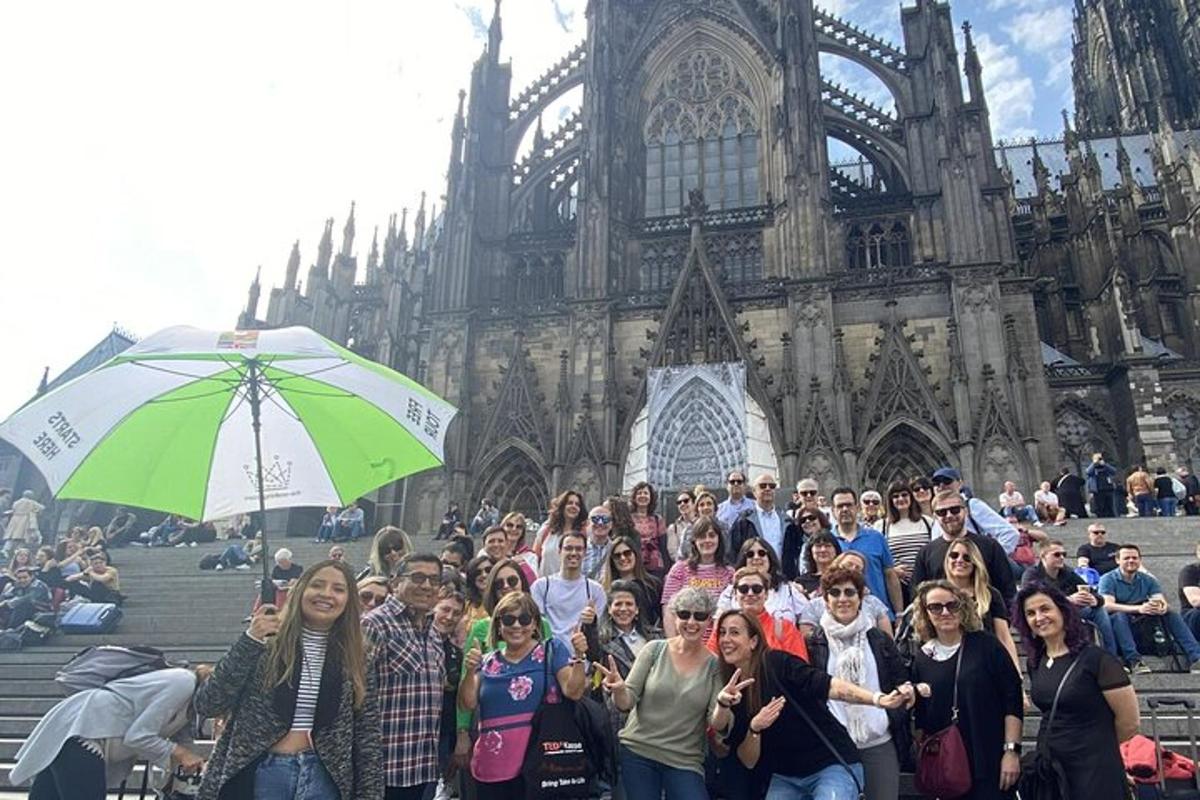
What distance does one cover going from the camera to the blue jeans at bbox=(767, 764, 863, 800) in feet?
11.4

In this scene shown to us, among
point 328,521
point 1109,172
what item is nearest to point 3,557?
point 328,521

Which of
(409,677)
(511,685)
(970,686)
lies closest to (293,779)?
(409,677)

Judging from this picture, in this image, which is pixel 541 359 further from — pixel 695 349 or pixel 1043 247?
pixel 1043 247

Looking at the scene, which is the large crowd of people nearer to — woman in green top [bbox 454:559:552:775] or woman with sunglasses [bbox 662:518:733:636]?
woman in green top [bbox 454:559:552:775]

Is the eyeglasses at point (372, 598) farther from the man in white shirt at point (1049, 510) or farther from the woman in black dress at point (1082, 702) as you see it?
the man in white shirt at point (1049, 510)

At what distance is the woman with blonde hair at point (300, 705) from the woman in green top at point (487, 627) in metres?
0.53

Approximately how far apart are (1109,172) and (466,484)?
37.3 metres

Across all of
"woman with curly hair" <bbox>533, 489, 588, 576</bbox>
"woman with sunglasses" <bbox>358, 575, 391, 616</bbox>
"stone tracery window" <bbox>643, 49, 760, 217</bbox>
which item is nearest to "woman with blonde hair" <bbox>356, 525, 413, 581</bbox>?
"woman with sunglasses" <bbox>358, 575, 391, 616</bbox>

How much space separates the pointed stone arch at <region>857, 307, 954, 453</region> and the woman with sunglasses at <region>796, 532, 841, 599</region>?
1489cm

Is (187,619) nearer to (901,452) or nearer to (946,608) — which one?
(946,608)

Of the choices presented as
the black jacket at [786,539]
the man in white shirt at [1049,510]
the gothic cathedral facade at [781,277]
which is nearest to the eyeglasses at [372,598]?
the black jacket at [786,539]

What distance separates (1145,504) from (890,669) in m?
13.3

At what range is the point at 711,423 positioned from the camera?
69.2 feet

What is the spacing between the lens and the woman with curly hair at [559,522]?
6215 millimetres
